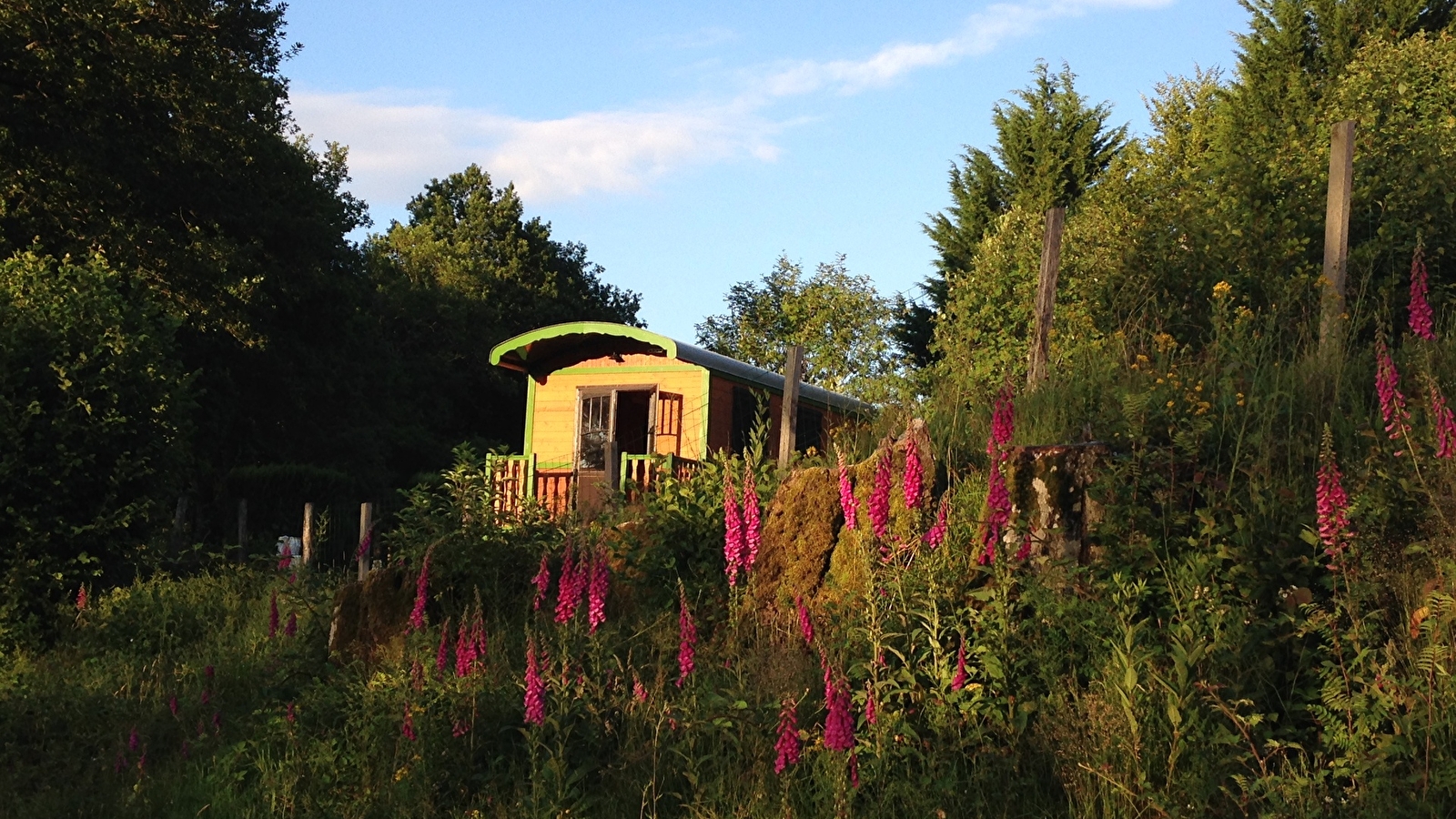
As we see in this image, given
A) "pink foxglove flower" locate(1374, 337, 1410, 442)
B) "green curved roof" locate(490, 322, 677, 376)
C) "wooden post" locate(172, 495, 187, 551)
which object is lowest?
"wooden post" locate(172, 495, 187, 551)

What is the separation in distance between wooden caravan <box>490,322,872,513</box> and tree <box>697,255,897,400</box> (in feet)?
55.2

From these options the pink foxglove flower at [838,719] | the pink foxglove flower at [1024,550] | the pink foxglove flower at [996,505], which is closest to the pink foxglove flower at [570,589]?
the pink foxglove flower at [838,719]

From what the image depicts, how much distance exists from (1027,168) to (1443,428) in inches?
1102

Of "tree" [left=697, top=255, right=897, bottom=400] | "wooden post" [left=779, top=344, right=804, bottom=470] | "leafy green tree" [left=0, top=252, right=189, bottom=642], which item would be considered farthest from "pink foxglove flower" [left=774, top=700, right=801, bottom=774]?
"tree" [left=697, top=255, right=897, bottom=400]

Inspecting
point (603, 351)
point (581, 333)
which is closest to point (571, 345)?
A: point (603, 351)

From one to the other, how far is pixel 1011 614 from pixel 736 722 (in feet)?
4.55

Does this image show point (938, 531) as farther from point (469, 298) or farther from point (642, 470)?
point (469, 298)

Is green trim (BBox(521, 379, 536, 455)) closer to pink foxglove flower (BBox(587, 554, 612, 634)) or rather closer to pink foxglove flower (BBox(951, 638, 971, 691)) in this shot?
pink foxglove flower (BBox(587, 554, 612, 634))

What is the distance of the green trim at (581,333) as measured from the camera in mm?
18578

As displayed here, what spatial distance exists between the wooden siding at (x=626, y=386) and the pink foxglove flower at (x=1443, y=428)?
13.7 m

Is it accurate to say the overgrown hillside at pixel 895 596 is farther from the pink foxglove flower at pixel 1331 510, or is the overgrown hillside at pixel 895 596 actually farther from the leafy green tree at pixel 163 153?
the leafy green tree at pixel 163 153

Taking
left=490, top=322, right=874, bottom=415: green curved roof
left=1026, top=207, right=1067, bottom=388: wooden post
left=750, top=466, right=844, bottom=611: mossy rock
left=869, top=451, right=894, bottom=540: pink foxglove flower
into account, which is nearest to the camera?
left=869, top=451, right=894, bottom=540: pink foxglove flower

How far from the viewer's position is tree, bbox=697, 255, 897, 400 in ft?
135

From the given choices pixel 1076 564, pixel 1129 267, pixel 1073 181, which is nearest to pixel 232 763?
pixel 1076 564
